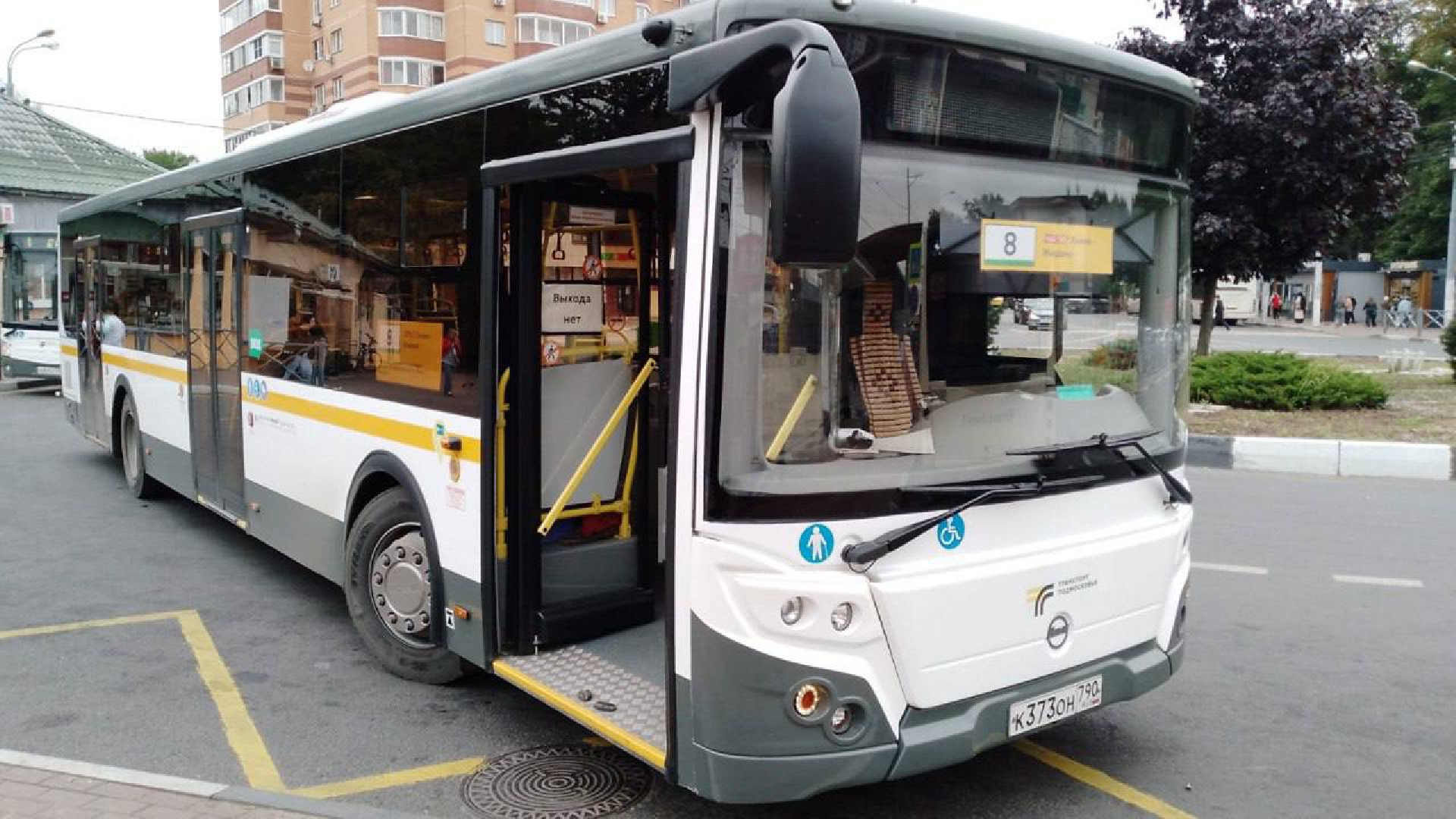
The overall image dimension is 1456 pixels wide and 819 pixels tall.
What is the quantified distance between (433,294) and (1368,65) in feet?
49.0

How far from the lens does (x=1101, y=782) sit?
4512 mm

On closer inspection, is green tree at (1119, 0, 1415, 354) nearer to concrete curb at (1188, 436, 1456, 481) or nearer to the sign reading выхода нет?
concrete curb at (1188, 436, 1456, 481)

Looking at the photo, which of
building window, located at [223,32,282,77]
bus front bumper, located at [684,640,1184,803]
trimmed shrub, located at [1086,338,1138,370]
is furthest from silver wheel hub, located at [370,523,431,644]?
building window, located at [223,32,282,77]

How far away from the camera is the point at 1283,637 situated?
6.34 m

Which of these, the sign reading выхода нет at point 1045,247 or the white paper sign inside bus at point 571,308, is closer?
the sign reading выхода нет at point 1045,247

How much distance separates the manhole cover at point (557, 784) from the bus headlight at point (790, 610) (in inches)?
49.3

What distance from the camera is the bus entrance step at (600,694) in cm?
400

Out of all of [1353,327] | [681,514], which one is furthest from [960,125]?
[1353,327]

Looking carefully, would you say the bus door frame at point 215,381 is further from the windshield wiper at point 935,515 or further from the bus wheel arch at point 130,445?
the windshield wiper at point 935,515

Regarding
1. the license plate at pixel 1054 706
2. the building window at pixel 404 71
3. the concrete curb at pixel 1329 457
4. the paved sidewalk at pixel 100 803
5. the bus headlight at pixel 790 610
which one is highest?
the building window at pixel 404 71

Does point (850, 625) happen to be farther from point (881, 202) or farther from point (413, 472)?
point (413, 472)

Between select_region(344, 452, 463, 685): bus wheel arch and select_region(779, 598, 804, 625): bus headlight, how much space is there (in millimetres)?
2233

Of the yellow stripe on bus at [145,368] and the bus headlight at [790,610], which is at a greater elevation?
the yellow stripe on bus at [145,368]

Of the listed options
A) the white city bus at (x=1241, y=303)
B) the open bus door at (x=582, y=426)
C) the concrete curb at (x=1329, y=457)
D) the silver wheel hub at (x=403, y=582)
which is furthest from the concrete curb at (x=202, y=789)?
the white city bus at (x=1241, y=303)
